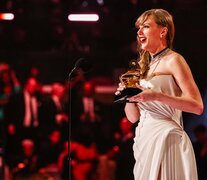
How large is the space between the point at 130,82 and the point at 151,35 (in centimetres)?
42

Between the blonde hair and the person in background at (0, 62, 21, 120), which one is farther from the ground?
the blonde hair

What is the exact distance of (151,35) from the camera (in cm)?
338

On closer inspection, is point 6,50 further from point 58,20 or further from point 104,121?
point 104,121

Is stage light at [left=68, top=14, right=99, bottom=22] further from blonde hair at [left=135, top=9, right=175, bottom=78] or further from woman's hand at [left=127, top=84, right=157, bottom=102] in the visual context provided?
woman's hand at [left=127, top=84, right=157, bottom=102]

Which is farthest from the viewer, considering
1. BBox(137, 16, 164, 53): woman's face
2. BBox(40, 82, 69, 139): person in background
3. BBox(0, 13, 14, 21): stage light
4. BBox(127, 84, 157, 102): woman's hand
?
BBox(0, 13, 14, 21): stage light

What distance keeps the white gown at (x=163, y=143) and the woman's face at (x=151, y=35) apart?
0.20 m

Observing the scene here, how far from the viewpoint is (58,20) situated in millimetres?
9234

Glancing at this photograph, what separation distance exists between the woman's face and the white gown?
205mm

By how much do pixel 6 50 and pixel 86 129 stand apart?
6.71ft

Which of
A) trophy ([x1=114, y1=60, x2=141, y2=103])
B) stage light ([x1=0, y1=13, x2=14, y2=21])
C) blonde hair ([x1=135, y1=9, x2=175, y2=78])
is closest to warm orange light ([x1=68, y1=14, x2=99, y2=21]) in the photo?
stage light ([x1=0, y1=13, x2=14, y2=21])

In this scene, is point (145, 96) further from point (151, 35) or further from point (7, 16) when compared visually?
point (7, 16)

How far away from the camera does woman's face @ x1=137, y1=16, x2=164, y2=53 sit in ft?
11.1

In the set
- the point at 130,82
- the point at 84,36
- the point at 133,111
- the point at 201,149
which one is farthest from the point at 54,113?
the point at 130,82

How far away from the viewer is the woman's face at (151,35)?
3.38m
